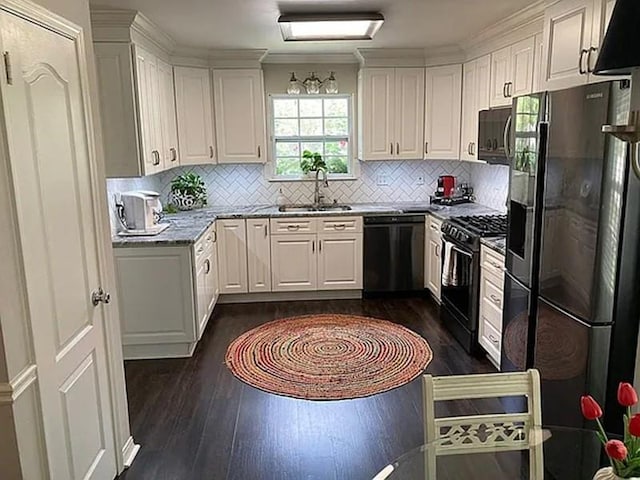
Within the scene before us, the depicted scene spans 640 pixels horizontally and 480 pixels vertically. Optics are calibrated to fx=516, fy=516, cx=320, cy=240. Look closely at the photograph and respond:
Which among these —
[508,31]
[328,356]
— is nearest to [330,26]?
[508,31]

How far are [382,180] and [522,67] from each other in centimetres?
228

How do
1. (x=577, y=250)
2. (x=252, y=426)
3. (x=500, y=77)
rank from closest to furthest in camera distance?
(x=577, y=250)
(x=252, y=426)
(x=500, y=77)

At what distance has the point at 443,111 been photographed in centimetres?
534

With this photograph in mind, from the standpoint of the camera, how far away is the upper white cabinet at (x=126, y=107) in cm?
373

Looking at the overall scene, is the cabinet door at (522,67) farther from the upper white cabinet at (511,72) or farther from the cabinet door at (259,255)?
the cabinet door at (259,255)

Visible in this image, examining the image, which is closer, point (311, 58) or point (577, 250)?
point (577, 250)

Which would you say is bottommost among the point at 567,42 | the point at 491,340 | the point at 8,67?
the point at 491,340

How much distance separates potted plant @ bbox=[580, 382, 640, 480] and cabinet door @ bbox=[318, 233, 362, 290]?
418cm

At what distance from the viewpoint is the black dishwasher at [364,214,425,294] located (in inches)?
207

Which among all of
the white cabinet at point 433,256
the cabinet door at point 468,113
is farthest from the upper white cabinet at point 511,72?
the white cabinet at point 433,256

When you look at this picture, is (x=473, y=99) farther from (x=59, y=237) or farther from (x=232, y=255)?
(x=59, y=237)

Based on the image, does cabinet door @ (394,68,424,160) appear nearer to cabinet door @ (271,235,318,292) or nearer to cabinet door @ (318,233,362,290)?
cabinet door @ (318,233,362,290)

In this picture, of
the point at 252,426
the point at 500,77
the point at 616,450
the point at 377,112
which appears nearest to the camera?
the point at 616,450

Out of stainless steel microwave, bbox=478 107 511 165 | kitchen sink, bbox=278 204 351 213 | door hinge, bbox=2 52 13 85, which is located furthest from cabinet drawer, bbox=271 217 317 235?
door hinge, bbox=2 52 13 85
